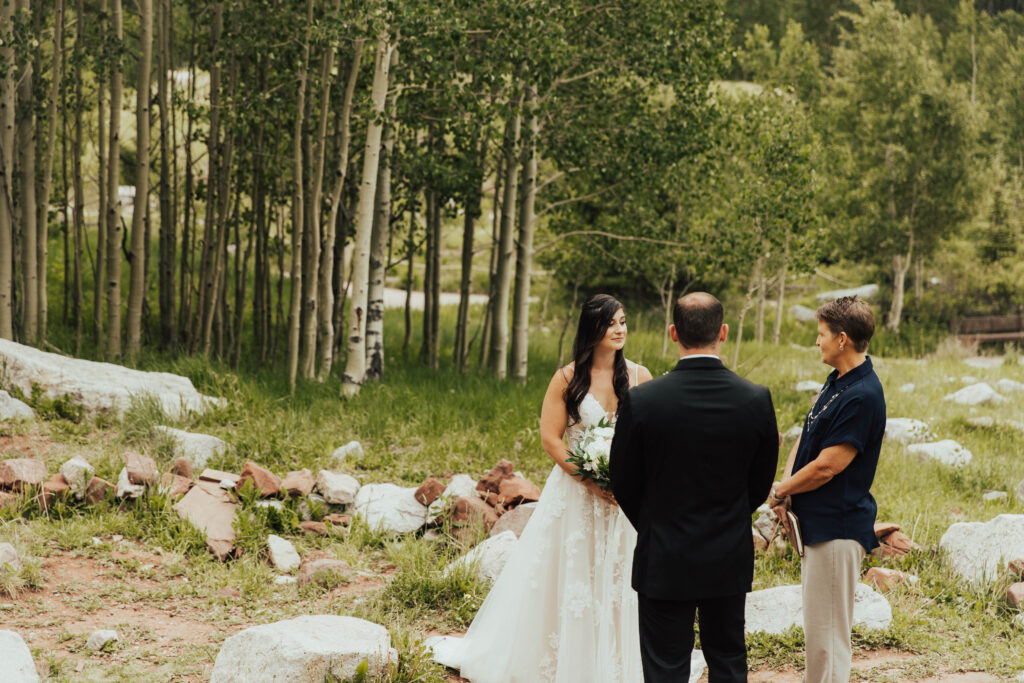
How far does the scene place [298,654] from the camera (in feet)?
13.1

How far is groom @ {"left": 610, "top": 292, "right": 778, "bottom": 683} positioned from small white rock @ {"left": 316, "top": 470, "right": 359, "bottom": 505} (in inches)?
160

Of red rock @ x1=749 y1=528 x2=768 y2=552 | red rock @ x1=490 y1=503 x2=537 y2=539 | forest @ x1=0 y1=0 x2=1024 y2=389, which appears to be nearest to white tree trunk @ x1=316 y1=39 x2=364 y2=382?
forest @ x1=0 y1=0 x2=1024 y2=389

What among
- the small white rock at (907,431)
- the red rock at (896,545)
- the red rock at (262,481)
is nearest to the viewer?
the red rock at (896,545)

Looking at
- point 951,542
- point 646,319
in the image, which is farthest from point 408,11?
point 646,319

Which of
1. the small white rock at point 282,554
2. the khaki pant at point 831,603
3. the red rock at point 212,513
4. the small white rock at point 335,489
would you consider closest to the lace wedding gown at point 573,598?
the khaki pant at point 831,603

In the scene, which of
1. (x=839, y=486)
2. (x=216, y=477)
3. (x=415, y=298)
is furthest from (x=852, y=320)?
(x=415, y=298)

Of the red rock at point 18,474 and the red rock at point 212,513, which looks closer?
the red rock at point 212,513

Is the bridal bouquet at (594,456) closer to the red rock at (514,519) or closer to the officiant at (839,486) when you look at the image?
the officiant at (839,486)

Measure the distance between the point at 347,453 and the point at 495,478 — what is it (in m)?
1.62

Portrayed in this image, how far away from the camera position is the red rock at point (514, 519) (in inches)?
251

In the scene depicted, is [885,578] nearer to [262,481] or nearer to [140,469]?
[262,481]

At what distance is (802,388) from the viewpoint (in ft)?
44.5

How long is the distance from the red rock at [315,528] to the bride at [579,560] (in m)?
2.58

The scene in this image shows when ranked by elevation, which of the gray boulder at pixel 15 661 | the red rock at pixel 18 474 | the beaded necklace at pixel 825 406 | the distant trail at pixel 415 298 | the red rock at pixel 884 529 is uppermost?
the beaded necklace at pixel 825 406
